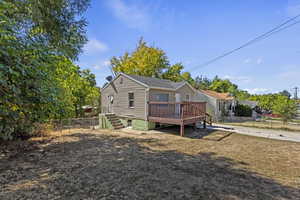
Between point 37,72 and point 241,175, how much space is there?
536cm

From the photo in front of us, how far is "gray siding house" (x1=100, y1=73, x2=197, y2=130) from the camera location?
35.4ft

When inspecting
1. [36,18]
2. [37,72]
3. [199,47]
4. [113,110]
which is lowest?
[113,110]

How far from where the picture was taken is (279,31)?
372 inches


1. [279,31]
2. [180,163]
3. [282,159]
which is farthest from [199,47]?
[180,163]

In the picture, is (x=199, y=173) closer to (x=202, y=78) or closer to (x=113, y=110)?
(x=113, y=110)

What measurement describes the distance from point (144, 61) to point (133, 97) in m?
13.1

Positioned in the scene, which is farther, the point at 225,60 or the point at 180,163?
the point at 225,60

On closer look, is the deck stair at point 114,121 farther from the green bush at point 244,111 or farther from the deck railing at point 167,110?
the green bush at point 244,111

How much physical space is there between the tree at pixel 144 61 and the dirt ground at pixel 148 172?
18335 millimetres

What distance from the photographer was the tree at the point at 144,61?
23484mm

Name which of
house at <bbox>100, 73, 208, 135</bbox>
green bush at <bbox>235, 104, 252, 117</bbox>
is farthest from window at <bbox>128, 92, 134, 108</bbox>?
green bush at <bbox>235, 104, 252, 117</bbox>

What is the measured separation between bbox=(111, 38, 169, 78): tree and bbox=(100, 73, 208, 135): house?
10.6 meters

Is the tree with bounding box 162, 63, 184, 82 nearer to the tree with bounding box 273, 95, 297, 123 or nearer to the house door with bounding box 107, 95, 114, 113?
the house door with bounding box 107, 95, 114, 113

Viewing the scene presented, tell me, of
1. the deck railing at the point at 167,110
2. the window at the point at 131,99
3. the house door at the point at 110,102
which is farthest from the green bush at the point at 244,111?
the house door at the point at 110,102
